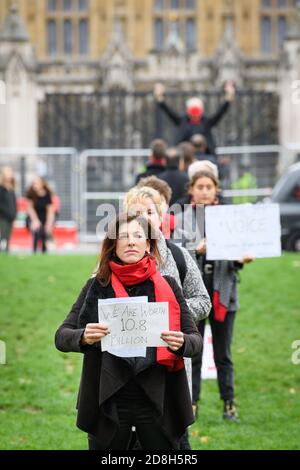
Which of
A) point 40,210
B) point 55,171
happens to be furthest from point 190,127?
point 55,171

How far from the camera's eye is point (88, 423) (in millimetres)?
5500

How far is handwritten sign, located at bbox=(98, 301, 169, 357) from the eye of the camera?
523cm

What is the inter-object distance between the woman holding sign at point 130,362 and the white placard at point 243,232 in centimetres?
226

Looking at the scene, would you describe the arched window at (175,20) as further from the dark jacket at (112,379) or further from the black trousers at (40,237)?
the dark jacket at (112,379)

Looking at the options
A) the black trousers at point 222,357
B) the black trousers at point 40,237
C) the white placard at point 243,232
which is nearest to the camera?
the white placard at point 243,232

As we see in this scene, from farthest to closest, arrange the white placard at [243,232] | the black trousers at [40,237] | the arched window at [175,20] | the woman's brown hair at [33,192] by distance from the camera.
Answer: the arched window at [175,20] < the black trousers at [40,237] < the woman's brown hair at [33,192] < the white placard at [243,232]

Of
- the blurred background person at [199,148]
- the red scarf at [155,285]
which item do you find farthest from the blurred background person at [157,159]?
the red scarf at [155,285]

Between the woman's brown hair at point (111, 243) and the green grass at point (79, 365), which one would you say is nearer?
the woman's brown hair at point (111, 243)

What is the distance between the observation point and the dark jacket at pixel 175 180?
10.6 metres

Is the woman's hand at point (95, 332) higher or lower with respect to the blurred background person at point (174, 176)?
lower

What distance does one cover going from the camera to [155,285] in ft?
17.7

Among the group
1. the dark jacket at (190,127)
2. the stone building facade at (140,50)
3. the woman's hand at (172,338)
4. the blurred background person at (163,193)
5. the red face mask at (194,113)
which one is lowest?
the woman's hand at (172,338)

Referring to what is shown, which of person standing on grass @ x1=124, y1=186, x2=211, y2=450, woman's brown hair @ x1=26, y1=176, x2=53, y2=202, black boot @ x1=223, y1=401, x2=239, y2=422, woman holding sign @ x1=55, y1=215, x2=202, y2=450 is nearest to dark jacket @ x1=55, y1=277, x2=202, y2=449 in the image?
woman holding sign @ x1=55, y1=215, x2=202, y2=450
